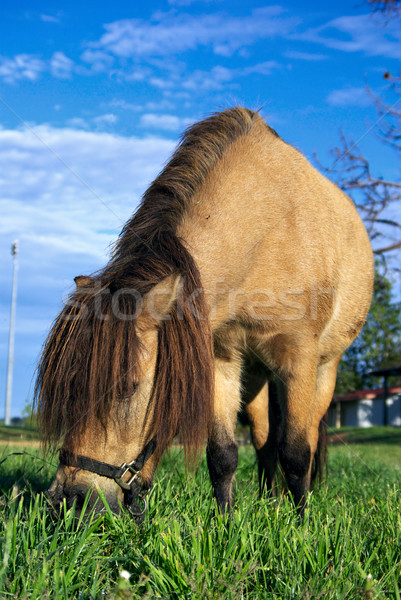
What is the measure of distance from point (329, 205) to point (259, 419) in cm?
196

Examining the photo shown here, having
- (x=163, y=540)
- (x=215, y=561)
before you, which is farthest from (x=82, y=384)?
(x=215, y=561)

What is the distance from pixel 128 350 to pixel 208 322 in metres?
0.53

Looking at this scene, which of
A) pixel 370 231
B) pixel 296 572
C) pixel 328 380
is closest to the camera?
pixel 296 572

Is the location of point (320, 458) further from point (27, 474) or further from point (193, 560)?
point (193, 560)

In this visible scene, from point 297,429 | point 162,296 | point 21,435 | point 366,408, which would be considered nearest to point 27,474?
point 21,435

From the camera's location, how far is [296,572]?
2.03m

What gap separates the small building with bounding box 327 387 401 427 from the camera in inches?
1410

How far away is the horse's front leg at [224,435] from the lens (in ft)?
12.3

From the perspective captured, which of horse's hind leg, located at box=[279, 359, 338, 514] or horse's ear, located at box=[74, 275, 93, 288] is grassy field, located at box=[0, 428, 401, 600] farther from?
horse's ear, located at box=[74, 275, 93, 288]

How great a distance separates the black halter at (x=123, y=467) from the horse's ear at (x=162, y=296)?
2.23 feet

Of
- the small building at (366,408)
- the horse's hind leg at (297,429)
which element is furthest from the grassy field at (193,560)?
the small building at (366,408)

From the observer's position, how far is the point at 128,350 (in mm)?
2537

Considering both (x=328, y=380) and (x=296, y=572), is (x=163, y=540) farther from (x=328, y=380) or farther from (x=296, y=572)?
(x=328, y=380)

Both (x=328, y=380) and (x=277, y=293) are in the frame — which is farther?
(x=328, y=380)
